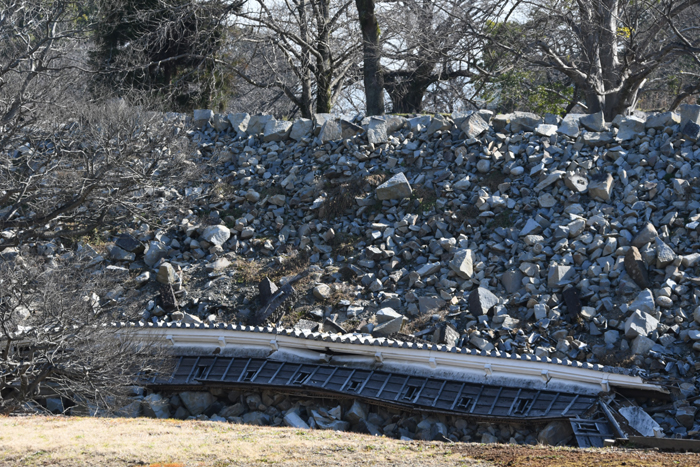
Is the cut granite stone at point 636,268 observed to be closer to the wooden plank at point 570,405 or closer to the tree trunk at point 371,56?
the wooden plank at point 570,405

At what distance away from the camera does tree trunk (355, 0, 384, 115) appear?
→ 61.9 ft

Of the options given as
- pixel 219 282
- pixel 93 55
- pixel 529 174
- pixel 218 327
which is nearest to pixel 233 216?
pixel 219 282

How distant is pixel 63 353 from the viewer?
33.6 ft

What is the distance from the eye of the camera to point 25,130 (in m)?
16.3

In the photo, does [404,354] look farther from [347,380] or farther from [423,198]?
Answer: [423,198]

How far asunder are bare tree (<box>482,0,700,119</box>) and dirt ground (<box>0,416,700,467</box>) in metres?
10.7

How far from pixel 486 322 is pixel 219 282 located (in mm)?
5950

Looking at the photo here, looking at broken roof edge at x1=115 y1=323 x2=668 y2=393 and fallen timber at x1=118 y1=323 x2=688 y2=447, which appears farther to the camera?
broken roof edge at x1=115 y1=323 x2=668 y2=393

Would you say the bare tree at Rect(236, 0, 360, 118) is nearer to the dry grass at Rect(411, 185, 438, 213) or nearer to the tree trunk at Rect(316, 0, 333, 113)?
the tree trunk at Rect(316, 0, 333, 113)

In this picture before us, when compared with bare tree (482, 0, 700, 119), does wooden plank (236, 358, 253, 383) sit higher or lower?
lower

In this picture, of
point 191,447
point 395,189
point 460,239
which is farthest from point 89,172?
point 460,239

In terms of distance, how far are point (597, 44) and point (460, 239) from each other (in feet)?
21.9

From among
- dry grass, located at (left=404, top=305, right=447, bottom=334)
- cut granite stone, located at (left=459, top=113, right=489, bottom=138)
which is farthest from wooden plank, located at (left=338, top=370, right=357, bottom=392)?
cut granite stone, located at (left=459, top=113, right=489, bottom=138)

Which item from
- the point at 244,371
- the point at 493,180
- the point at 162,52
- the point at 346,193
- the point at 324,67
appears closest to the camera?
the point at 244,371
